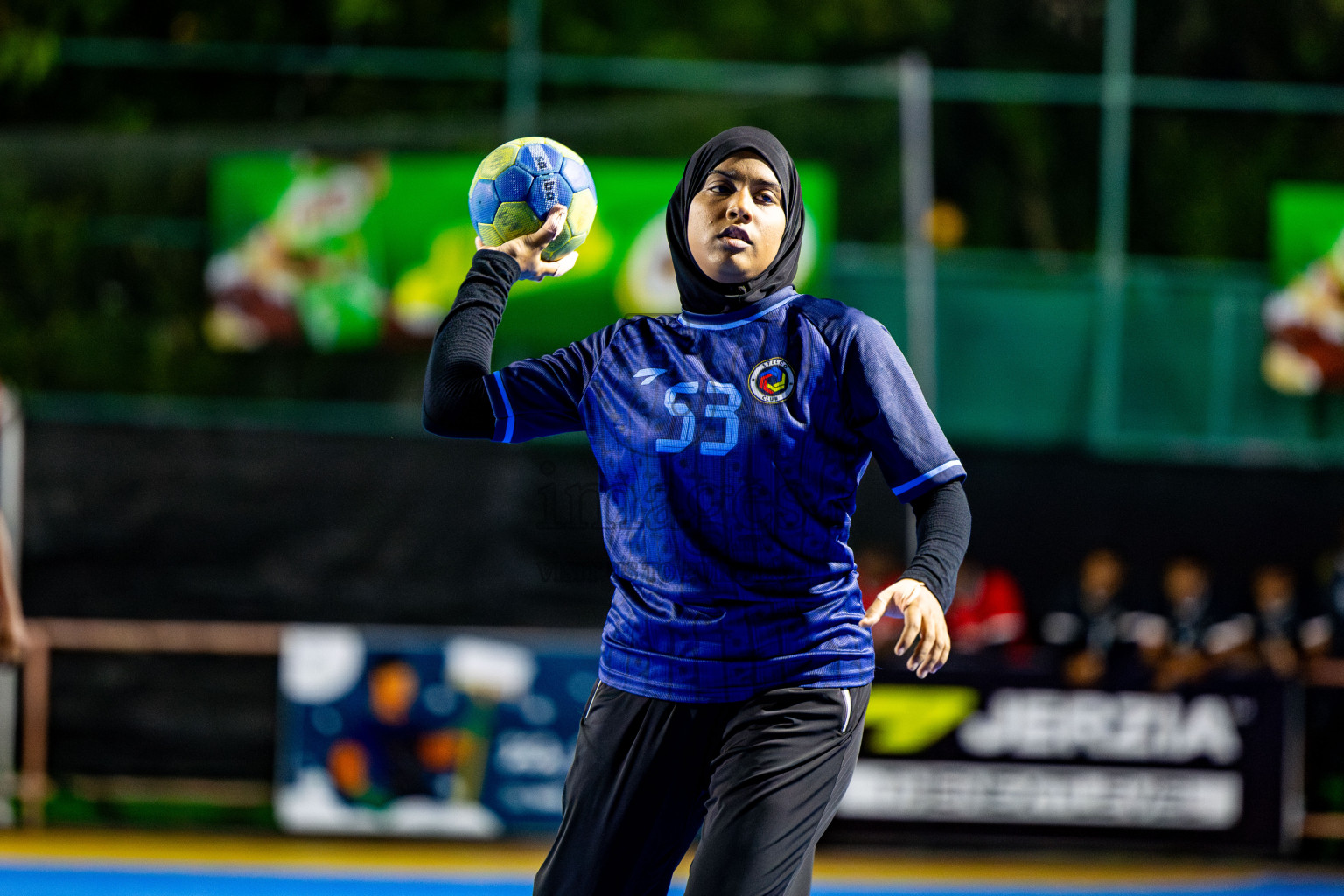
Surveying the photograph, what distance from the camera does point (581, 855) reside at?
10.2 feet

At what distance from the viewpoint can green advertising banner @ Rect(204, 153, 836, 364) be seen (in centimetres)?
962

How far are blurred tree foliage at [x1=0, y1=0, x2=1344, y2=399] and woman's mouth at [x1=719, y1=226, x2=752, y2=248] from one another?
6777mm

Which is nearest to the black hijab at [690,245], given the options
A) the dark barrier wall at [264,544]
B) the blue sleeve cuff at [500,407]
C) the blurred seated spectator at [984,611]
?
the blue sleeve cuff at [500,407]

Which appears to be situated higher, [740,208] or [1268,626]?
[740,208]

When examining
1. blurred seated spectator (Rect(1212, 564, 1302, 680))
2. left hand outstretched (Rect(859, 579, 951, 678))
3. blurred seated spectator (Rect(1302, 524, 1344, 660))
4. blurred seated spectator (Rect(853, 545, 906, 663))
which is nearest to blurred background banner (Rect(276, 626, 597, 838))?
blurred seated spectator (Rect(853, 545, 906, 663))

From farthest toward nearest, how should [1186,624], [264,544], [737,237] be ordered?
[264,544], [1186,624], [737,237]

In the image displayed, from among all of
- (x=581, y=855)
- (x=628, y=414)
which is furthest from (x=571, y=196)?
(x=581, y=855)

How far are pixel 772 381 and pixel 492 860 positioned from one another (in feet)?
18.2

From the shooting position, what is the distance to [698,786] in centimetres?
313

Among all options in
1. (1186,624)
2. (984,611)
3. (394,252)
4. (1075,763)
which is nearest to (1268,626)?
(1186,624)

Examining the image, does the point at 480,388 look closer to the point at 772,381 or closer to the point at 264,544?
the point at 772,381

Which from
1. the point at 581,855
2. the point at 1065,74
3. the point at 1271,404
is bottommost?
the point at 581,855

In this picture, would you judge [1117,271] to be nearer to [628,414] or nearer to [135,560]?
[135,560]

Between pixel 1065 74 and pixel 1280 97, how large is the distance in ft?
6.41
